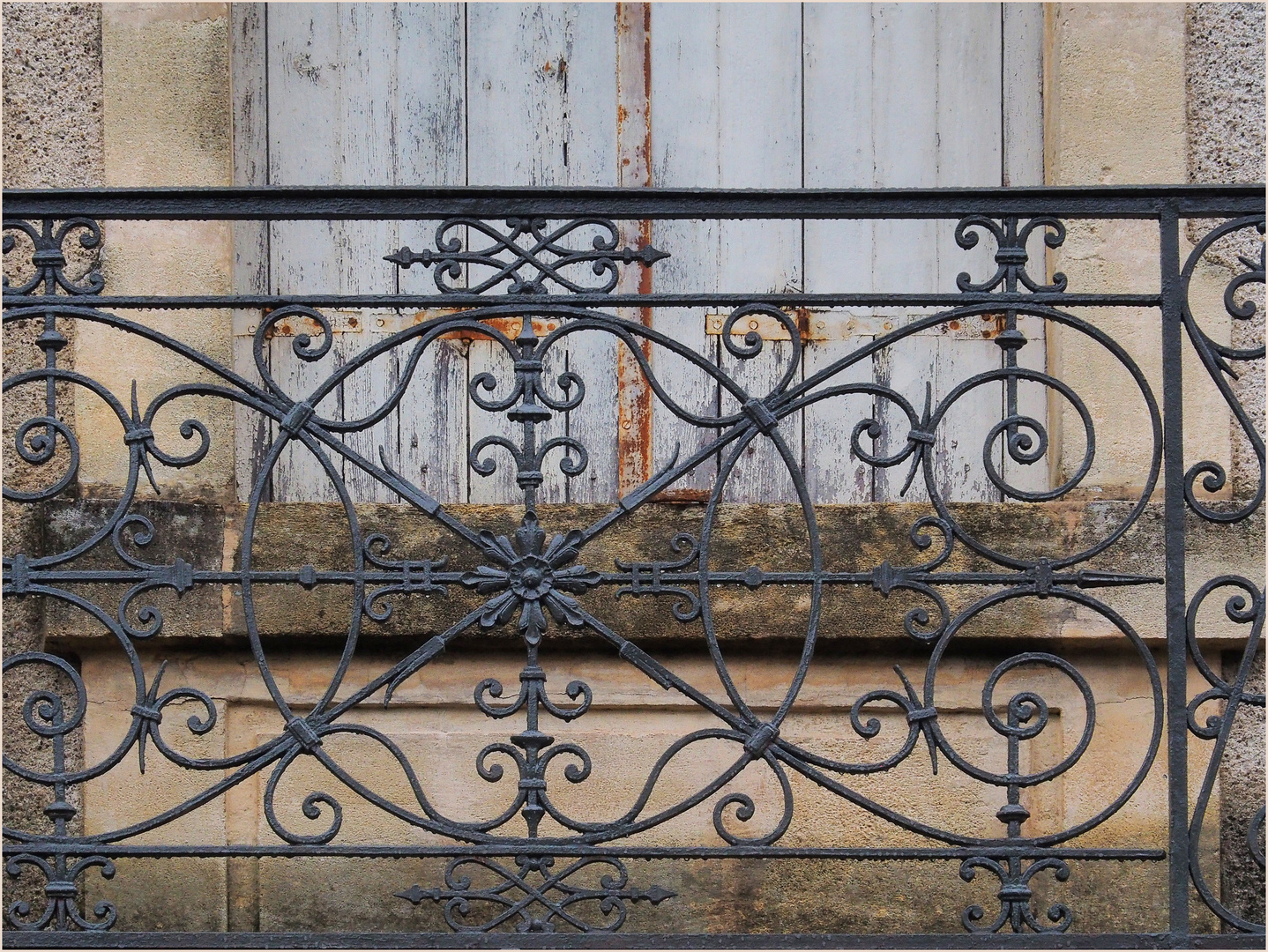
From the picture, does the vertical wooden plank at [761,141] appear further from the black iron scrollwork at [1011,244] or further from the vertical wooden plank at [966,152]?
the black iron scrollwork at [1011,244]

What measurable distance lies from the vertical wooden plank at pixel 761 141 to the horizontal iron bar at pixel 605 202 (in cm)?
104

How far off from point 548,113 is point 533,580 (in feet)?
4.81

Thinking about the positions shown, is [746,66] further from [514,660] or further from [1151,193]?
[514,660]

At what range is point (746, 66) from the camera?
383 centimetres

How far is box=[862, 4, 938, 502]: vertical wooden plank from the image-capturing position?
12.5 ft

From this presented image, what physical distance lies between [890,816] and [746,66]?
1.93 meters

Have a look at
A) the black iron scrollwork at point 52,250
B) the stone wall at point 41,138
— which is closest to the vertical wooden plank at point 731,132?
the stone wall at point 41,138

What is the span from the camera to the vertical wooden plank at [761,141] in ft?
12.5

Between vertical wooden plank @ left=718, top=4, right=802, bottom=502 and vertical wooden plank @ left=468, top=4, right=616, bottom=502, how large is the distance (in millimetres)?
286

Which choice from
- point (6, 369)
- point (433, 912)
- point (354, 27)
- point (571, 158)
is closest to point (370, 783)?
point (433, 912)

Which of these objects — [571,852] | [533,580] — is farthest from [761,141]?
[571,852]

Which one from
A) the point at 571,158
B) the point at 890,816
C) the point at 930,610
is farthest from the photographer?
the point at 571,158

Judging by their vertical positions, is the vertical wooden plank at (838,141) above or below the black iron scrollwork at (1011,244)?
above

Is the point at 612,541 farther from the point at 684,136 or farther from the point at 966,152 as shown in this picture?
the point at 966,152
